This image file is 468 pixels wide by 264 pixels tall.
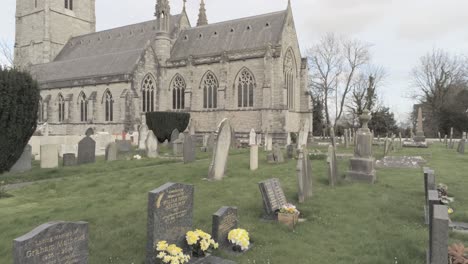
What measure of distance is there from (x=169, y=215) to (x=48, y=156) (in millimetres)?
9721

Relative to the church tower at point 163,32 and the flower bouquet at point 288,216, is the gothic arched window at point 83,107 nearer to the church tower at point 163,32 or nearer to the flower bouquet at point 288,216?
the church tower at point 163,32

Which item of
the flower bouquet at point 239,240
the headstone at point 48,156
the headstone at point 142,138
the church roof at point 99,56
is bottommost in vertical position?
the flower bouquet at point 239,240

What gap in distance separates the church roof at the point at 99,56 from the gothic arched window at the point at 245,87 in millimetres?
9308

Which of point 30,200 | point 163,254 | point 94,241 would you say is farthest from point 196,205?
point 30,200

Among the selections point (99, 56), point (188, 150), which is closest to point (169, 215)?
point (188, 150)

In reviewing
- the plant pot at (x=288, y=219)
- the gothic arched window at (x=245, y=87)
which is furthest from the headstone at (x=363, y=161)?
the gothic arched window at (x=245, y=87)

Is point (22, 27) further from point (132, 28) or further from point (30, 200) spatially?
point (30, 200)

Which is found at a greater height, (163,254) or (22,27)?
(22,27)

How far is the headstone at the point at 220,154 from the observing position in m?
9.28

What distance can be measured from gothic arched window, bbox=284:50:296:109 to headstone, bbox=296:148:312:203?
2072 cm

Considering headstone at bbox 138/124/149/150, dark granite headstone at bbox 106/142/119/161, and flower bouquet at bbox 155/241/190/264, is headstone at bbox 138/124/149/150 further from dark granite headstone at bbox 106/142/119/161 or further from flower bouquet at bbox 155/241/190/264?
flower bouquet at bbox 155/241/190/264

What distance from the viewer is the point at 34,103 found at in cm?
1131

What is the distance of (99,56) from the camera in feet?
111

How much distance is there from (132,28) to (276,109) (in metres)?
20.9
